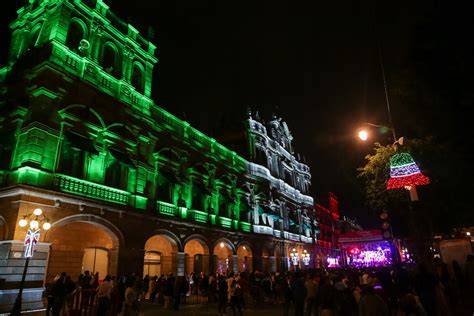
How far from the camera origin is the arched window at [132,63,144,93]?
2103 centimetres

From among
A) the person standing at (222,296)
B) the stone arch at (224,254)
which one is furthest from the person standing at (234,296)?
the stone arch at (224,254)

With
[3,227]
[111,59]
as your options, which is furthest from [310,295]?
[111,59]

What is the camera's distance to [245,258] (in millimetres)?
28844

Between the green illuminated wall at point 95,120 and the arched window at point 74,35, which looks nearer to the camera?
the green illuminated wall at point 95,120

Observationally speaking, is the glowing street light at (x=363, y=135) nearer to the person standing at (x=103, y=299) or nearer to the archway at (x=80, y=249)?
the person standing at (x=103, y=299)

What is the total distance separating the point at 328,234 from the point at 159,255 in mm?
41251

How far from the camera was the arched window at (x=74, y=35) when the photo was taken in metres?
17.4

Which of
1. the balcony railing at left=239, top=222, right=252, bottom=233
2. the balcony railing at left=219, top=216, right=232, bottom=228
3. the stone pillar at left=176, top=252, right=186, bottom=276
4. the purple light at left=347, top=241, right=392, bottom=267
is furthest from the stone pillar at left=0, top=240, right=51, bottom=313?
the purple light at left=347, top=241, right=392, bottom=267

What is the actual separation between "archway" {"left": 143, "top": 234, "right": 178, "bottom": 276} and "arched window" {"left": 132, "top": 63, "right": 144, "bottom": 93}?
9539 millimetres

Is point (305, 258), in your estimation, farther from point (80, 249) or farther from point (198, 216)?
point (80, 249)

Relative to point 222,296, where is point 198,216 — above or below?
above

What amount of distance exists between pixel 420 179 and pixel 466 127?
2.00 m

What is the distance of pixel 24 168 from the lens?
1324cm

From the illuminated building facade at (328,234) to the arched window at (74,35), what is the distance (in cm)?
3806
